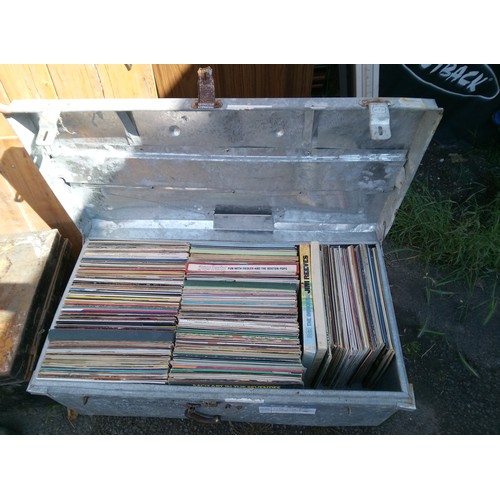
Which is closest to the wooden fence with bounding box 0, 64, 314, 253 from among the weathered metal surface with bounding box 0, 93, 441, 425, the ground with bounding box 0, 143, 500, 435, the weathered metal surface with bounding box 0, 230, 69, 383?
the weathered metal surface with bounding box 0, 230, 69, 383

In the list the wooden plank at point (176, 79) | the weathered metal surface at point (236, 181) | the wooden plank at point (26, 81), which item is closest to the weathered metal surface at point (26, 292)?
the weathered metal surface at point (236, 181)

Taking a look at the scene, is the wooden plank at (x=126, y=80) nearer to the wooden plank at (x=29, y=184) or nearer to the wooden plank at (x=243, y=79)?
the wooden plank at (x=243, y=79)

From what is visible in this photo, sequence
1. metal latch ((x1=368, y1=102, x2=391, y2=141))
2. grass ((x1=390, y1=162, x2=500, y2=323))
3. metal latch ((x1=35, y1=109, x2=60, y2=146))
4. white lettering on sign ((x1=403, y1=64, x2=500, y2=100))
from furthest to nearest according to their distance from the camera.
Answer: white lettering on sign ((x1=403, y1=64, x2=500, y2=100)) < grass ((x1=390, y1=162, x2=500, y2=323)) < metal latch ((x1=35, y1=109, x2=60, y2=146)) < metal latch ((x1=368, y1=102, x2=391, y2=141))

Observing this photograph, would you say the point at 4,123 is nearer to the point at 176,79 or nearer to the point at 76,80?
the point at 76,80

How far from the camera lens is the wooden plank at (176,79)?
2677mm

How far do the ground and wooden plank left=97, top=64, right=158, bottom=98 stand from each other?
6.39 feet

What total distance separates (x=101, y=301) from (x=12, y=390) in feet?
2.80

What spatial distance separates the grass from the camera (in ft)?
10.5

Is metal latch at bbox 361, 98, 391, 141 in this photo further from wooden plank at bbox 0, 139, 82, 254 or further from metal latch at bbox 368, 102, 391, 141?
wooden plank at bbox 0, 139, 82, 254

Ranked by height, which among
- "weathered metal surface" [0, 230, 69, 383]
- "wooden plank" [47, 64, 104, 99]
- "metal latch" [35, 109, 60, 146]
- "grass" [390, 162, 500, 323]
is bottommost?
"grass" [390, 162, 500, 323]

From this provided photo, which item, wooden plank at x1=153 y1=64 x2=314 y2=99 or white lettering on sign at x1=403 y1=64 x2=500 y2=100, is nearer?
wooden plank at x1=153 y1=64 x2=314 y2=99

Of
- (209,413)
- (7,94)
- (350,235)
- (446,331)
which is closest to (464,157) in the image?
(446,331)

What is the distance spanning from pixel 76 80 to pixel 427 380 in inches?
120

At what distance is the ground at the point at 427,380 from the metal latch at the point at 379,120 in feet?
5.97
